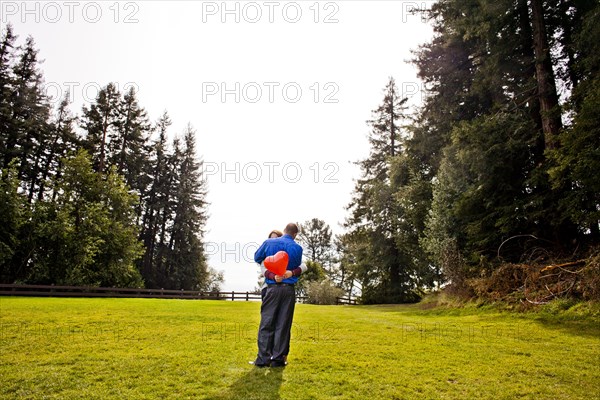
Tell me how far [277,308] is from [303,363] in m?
0.85

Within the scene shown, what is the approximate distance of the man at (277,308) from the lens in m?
4.96

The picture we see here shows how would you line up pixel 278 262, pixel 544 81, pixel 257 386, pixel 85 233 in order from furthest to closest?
1. pixel 85 233
2. pixel 544 81
3. pixel 278 262
4. pixel 257 386

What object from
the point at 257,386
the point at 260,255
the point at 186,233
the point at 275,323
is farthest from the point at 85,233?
the point at 257,386

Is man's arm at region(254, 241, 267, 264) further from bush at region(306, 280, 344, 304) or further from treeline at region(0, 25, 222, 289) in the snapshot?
bush at region(306, 280, 344, 304)

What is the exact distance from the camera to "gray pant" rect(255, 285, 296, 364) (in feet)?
16.3

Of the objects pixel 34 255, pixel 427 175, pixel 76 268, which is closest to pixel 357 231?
pixel 427 175

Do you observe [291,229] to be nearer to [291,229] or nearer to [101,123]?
[291,229]

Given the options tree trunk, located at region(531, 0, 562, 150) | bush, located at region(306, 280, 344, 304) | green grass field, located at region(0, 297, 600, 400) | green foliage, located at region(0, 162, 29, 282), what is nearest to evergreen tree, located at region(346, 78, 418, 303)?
bush, located at region(306, 280, 344, 304)

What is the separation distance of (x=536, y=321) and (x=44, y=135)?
39.6m

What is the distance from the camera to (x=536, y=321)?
9539 millimetres

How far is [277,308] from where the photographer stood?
510 centimetres

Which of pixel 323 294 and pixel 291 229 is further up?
pixel 291 229

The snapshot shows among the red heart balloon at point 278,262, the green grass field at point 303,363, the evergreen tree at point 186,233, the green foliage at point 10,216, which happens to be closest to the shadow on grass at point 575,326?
the green grass field at point 303,363

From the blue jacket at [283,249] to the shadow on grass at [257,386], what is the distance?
46.8 inches
